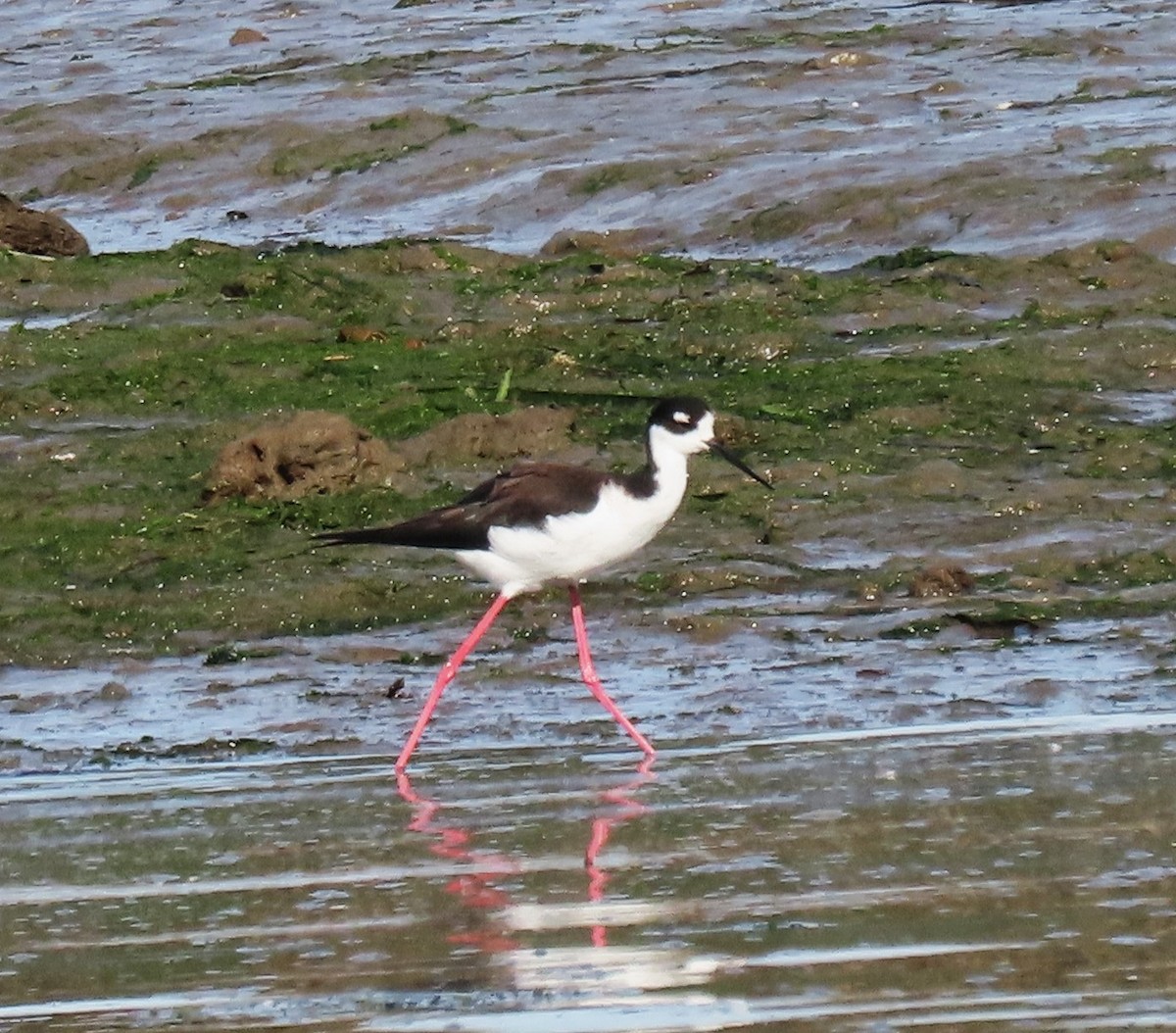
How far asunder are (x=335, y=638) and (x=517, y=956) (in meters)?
4.01

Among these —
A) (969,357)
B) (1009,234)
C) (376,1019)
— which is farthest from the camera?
(1009,234)

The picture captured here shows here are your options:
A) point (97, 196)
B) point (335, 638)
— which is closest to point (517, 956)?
point (335, 638)

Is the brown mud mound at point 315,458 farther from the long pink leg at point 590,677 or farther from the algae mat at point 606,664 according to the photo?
the long pink leg at point 590,677

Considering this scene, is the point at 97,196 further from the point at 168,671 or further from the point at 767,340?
the point at 168,671

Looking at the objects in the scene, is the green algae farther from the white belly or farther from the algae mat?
the white belly

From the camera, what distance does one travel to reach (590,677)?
8188mm

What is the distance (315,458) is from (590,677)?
2.53 metres

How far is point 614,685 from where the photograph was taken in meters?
8.61

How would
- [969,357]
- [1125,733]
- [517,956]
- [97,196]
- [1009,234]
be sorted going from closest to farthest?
[517,956] < [1125,733] < [969,357] < [1009,234] < [97,196]

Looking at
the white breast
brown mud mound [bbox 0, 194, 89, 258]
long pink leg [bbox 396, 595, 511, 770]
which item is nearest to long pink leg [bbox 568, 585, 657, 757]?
the white breast

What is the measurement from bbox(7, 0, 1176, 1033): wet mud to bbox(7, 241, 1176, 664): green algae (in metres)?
0.03

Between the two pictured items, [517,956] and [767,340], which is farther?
[767,340]

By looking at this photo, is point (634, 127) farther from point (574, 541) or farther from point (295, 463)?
point (574, 541)

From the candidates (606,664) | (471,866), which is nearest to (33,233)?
(606,664)
